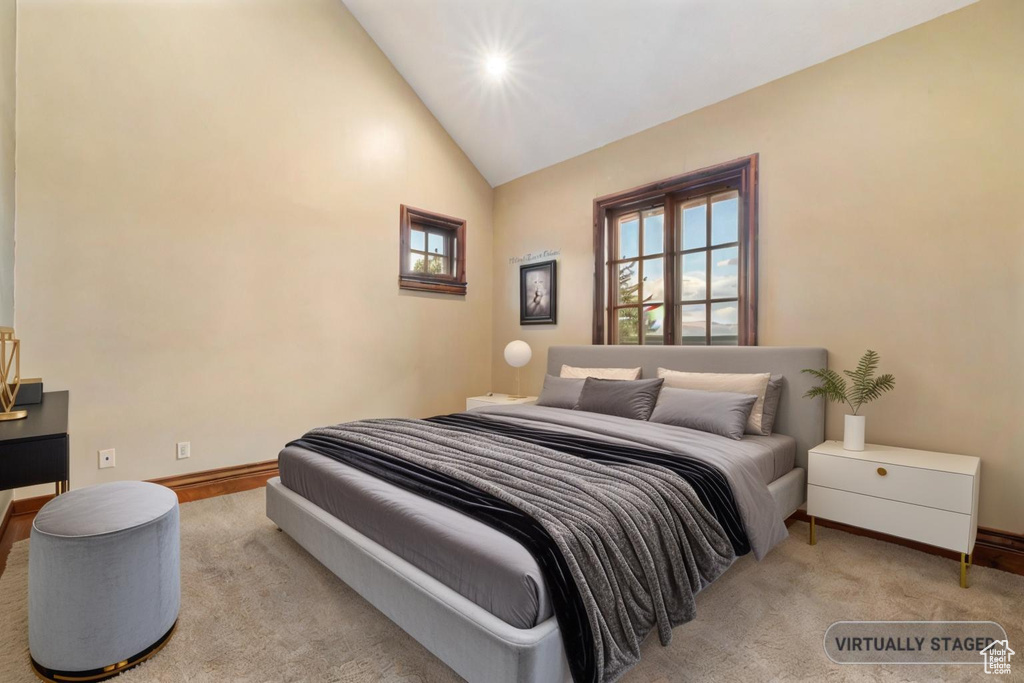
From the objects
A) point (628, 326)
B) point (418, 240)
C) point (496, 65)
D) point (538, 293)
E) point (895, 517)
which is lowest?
point (895, 517)

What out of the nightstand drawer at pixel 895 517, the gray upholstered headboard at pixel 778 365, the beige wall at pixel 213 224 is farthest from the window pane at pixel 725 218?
the beige wall at pixel 213 224

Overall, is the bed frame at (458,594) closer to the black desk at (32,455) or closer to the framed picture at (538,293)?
the black desk at (32,455)

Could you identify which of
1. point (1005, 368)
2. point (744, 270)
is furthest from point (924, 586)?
point (744, 270)

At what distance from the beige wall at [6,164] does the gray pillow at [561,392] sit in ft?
10.5

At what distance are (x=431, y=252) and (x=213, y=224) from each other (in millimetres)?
1907

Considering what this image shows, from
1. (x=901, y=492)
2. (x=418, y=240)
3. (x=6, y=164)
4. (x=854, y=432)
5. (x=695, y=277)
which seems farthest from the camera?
(x=418, y=240)

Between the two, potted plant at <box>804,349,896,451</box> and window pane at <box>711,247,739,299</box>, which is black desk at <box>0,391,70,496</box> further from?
window pane at <box>711,247,739,299</box>

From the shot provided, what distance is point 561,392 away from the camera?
3.64m

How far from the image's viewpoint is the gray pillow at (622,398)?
3105mm

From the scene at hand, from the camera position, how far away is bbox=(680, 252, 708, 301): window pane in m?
3.51

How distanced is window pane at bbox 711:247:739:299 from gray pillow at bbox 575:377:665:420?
849mm

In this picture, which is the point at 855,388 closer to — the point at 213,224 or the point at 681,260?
the point at 681,260

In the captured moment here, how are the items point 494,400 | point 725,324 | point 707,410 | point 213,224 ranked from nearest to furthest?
point 707,410 → point 213,224 → point 725,324 → point 494,400

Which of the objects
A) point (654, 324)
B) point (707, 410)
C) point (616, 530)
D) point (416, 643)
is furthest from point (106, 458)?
point (654, 324)
